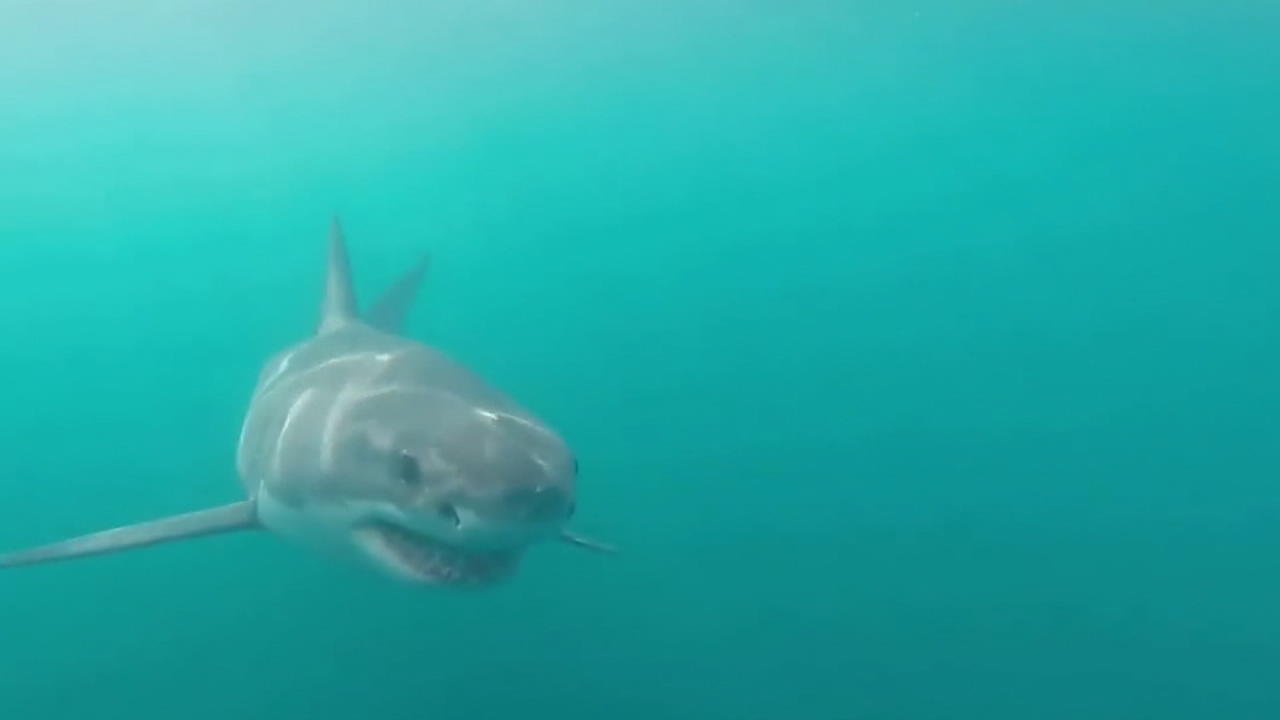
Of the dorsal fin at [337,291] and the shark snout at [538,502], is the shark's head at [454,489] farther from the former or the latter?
the dorsal fin at [337,291]

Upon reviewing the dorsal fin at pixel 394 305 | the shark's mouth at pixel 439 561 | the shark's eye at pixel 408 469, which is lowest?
the shark's mouth at pixel 439 561

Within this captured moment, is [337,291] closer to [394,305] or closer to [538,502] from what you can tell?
[394,305]

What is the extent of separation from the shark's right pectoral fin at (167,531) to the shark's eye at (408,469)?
5.07 ft

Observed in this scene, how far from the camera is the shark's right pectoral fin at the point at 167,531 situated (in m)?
4.55

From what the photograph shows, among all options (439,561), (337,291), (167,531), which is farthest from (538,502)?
(337,291)

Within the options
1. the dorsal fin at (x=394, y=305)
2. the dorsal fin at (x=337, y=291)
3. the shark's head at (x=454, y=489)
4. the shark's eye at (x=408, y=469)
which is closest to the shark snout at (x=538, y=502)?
the shark's head at (x=454, y=489)

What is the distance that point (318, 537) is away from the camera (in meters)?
4.06

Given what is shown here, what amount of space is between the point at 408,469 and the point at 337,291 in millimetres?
3166

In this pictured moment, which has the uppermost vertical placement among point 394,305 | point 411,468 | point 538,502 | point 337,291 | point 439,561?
point 394,305

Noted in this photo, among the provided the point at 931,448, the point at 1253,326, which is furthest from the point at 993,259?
the point at 931,448

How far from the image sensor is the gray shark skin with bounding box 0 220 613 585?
10.5ft

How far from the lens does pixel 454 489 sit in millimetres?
3189

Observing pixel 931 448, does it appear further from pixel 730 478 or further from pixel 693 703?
pixel 693 703

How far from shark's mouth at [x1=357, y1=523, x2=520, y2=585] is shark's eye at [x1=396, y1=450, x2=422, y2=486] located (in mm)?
184
